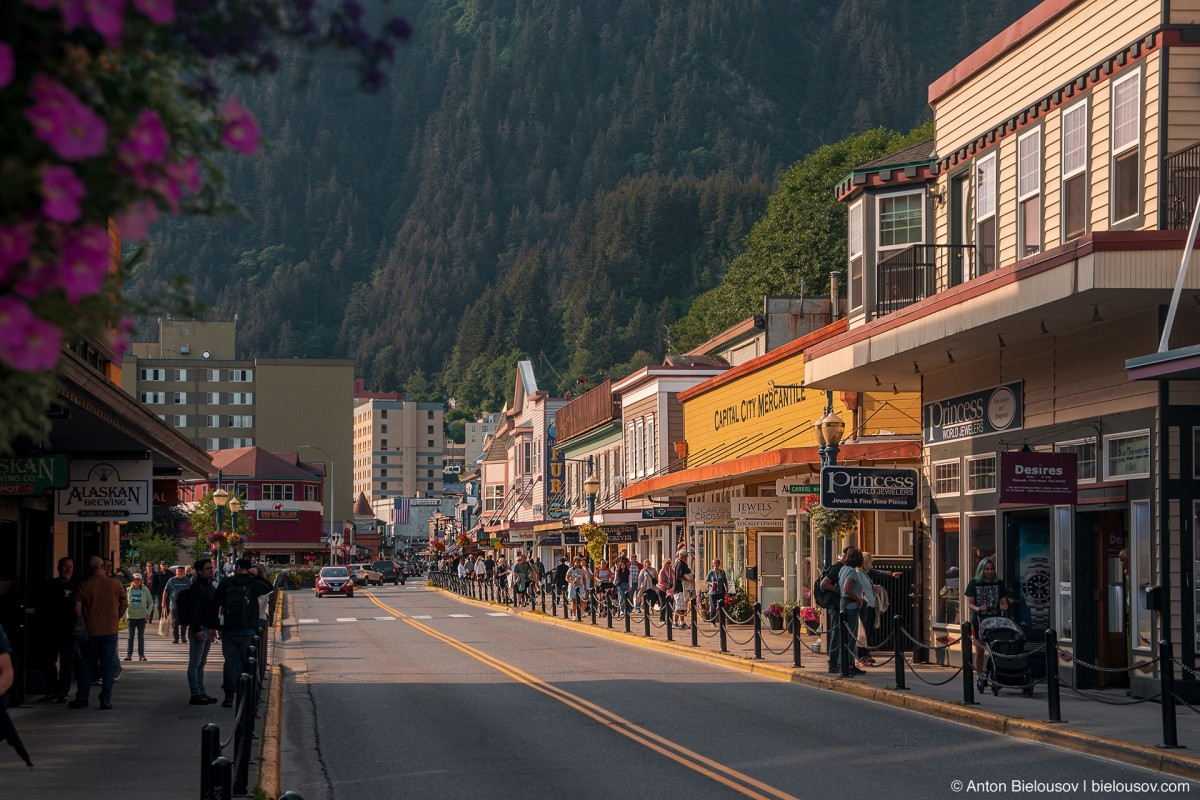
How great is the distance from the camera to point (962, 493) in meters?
24.5

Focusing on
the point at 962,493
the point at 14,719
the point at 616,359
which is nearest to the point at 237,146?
the point at 14,719

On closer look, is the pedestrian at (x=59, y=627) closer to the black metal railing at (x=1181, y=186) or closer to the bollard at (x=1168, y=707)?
the bollard at (x=1168, y=707)

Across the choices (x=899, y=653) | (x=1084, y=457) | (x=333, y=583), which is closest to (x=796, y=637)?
(x=899, y=653)

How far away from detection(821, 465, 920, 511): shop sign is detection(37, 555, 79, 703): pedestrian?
1073cm

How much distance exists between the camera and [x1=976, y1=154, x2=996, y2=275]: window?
936 inches

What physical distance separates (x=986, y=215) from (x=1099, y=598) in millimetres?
6489

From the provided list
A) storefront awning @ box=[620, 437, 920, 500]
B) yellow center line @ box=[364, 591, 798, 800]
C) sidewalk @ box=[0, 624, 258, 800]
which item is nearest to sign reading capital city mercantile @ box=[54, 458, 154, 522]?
sidewalk @ box=[0, 624, 258, 800]

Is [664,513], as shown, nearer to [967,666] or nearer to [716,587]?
[716,587]

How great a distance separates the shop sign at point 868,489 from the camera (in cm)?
2330

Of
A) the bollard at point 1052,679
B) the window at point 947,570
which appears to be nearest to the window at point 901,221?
the window at point 947,570

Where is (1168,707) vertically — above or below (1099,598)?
below

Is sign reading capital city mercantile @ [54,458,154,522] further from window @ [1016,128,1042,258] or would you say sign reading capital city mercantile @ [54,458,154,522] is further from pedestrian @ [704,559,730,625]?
pedestrian @ [704,559,730,625]

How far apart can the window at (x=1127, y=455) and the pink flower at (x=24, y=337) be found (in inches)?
687

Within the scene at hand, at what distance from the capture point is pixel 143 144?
11.2ft
